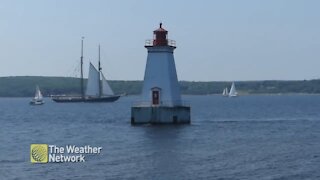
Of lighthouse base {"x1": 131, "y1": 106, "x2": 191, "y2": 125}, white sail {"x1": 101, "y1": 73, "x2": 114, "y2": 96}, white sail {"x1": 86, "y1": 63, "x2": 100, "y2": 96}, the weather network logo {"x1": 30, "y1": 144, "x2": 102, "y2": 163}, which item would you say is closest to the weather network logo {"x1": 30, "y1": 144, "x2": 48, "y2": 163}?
the weather network logo {"x1": 30, "y1": 144, "x2": 102, "y2": 163}

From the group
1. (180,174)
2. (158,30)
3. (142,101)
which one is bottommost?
(180,174)

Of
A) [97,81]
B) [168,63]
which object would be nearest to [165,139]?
[168,63]

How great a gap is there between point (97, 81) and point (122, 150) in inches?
4257

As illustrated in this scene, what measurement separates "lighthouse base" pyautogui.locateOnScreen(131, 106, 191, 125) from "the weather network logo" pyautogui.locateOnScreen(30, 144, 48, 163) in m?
13.4

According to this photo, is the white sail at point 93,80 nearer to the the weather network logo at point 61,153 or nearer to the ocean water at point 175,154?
the ocean water at point 175,154

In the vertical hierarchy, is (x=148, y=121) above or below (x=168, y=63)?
below

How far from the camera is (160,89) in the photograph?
194 feet

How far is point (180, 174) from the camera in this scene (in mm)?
33594

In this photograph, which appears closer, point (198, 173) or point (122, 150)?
point (198, 173)

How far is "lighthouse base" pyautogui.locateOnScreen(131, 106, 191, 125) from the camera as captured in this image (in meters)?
59.3

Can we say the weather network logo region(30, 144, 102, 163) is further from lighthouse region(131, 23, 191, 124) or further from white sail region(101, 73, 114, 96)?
white sail region(101, 73, 114, 96)

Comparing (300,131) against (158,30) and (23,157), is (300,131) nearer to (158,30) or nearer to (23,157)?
(158,30)

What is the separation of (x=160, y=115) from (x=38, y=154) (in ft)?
64.2

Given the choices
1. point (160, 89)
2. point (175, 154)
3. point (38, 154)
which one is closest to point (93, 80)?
point (160, 89)
